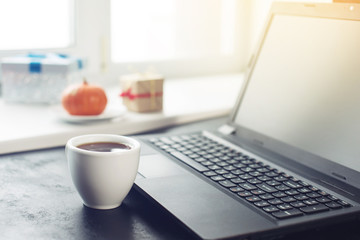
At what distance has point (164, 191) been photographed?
2.60ft

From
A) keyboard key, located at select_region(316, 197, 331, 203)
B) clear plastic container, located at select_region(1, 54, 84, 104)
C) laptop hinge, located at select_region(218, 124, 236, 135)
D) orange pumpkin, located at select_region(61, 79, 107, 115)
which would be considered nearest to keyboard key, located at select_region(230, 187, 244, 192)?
keyboard key, located at select_region(316, 197, 331, 203)

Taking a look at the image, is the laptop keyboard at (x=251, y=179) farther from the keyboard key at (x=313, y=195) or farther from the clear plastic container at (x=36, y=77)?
the clear plastic container at (x=36, y=77)

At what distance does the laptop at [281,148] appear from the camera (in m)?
0.72

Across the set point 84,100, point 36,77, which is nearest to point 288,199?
point 84,100

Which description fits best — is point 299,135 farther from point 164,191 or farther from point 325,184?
point 164,191

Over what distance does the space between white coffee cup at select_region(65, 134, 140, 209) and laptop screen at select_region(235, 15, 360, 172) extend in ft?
1.14

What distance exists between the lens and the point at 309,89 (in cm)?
101

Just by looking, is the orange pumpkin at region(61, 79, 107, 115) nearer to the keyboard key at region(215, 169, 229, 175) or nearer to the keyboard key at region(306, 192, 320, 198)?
the keyboard key at region(215, 169, 229, 175)

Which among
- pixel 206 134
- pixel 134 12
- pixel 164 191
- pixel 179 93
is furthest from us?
pixel 134 12

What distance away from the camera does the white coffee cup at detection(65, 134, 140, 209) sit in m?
0.74

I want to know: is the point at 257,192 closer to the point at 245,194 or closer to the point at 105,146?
the point at 245,194

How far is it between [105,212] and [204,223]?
0.16 metres

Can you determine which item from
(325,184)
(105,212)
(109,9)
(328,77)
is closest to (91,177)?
(105,212)

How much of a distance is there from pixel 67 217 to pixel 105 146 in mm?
117
